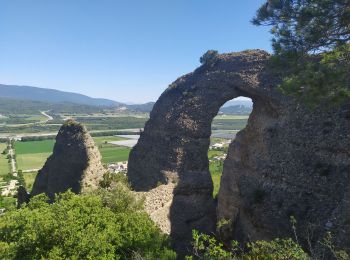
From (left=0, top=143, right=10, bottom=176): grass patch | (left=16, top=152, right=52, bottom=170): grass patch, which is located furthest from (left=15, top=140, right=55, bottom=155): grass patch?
(left=0, top=143, right=10, bottom=176): grass patch

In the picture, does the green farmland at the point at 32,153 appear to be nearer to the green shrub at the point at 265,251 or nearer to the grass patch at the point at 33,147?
the grass patch at the point at 33,147

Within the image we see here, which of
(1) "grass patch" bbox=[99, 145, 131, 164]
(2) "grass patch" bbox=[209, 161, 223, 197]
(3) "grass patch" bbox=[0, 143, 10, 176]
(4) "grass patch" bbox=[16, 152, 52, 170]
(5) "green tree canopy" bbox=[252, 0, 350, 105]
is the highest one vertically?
(5) "green tree canopy" bbox=[252, 0, 350, 105]

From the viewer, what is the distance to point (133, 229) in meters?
16.5

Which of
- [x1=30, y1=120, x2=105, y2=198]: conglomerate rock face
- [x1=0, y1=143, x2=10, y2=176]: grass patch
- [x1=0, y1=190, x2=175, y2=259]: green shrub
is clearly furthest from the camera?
[x1=0, y1=143, x2=10, y2=176]: grass patch

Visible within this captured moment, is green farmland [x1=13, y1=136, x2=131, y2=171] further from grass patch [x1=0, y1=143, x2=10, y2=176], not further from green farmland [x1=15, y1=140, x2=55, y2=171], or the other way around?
grass patch [x1=0, y1=143, x2=10, y2=176]

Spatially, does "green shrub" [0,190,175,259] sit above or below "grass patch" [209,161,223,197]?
above

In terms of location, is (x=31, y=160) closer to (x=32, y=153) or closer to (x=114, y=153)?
(x=32, y=153)

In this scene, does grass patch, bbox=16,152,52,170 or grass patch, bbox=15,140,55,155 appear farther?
grass patch, bbox=15,140,55,155

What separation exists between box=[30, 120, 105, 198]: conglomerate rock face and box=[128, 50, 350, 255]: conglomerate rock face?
4.99 m

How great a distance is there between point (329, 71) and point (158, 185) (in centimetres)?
Result: 1671

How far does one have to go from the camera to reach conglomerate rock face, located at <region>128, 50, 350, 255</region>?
20812 mm

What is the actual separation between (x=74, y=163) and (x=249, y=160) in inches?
505

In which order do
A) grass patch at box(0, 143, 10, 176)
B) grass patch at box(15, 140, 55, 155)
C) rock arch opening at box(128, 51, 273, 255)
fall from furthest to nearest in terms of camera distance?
1. grass patch at box(15, 140, 55, 155)
2. grass patch at box(0, 143, 10, 176)
3. rock arch opening at box(128, 51, 273, 255)

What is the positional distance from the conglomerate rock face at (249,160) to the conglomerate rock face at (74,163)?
4.99 meters
